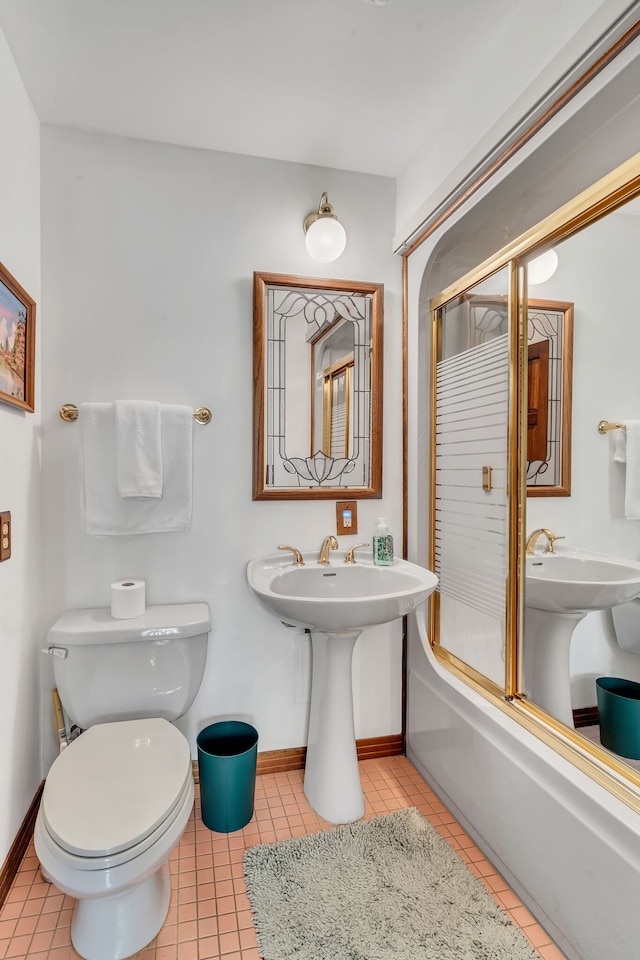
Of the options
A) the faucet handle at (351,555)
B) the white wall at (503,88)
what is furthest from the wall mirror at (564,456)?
the faucet handle at (351,555)

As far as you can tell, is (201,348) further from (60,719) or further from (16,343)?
(60,719)

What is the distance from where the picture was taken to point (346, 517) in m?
2.02

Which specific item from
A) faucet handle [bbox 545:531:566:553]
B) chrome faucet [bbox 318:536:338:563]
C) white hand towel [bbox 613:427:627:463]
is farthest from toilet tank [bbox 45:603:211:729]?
white hand towel [bbox 613:427:627:463]

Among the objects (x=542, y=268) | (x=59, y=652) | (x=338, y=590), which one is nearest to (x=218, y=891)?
(x=59, y=652)

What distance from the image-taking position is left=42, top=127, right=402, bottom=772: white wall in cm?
177

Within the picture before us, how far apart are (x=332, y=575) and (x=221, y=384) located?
2.68 feet

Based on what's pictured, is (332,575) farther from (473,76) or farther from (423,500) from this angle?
(473,76)

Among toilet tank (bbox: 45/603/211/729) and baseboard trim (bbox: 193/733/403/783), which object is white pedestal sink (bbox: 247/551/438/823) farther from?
toilet tank (bbox: 45/603/211/729)

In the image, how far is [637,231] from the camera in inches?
45.8

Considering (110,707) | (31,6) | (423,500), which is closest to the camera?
(31,6)

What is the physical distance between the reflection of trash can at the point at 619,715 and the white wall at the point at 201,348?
92 cm

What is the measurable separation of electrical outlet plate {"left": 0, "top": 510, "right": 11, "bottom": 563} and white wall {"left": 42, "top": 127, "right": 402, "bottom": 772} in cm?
34

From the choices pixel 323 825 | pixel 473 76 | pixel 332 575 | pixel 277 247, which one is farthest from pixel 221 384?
pixel 323 825

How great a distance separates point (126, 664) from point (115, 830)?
557 millimetres
